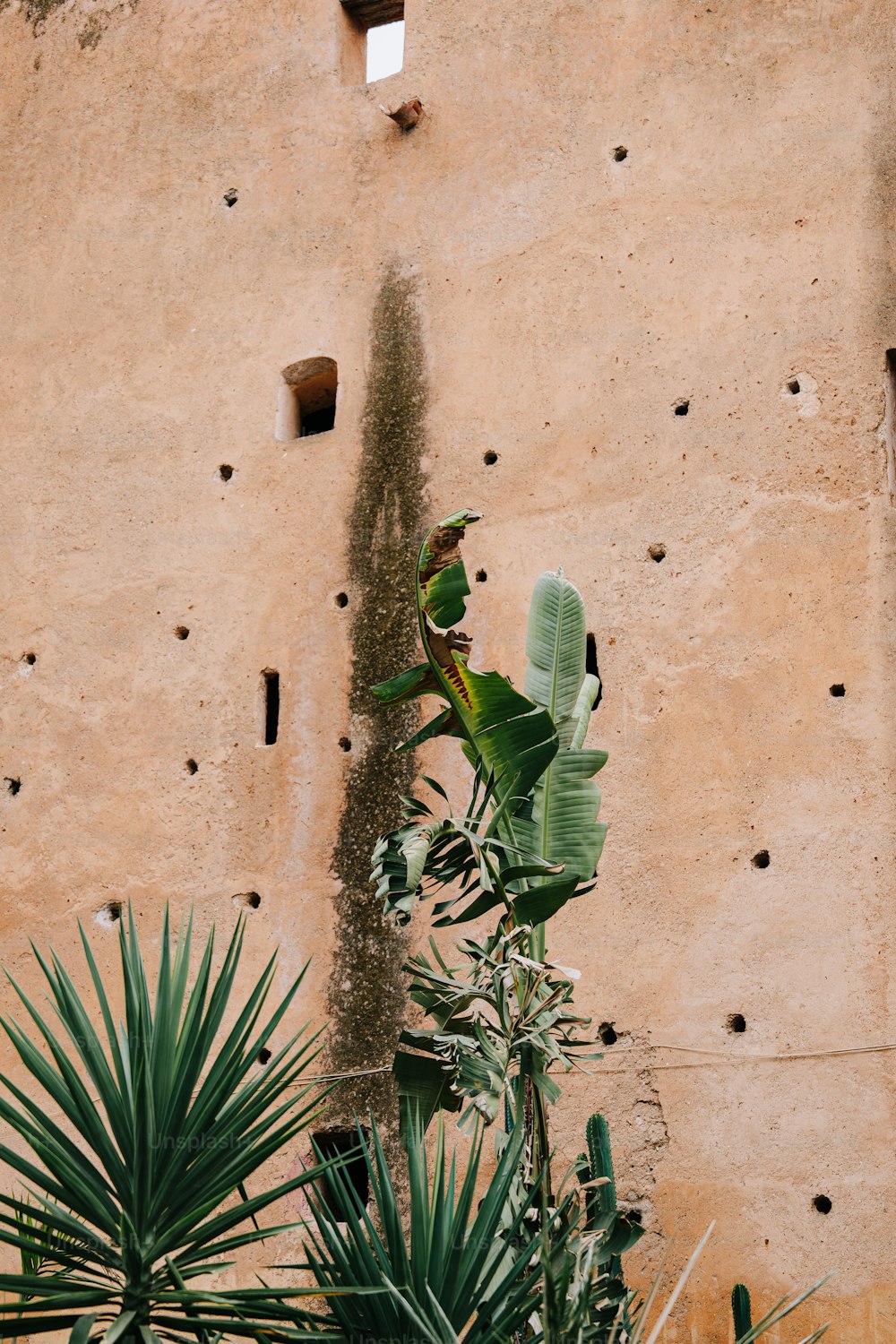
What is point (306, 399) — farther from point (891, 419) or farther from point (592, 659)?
point (891, 419)

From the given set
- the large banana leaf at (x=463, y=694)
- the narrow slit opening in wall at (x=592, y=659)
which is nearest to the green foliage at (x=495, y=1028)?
the large banana leaf at (x=463, y=694)

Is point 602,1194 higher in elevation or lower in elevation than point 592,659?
lower

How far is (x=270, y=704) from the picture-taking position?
416 inches

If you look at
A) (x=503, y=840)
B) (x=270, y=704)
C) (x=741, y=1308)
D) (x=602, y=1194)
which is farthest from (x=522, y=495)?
→ (x=741, y=1308)

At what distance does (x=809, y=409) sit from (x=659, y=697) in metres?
1.68

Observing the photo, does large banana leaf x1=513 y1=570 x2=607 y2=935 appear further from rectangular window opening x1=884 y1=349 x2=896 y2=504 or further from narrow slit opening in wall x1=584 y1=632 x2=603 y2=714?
rectangular window opening x1=884 y1=349 x2=896 y2=504

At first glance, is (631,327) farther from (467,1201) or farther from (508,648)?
(467,1201)

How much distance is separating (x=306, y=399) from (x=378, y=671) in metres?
2.18

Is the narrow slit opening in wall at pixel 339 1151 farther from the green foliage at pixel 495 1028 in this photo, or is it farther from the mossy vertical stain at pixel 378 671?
the green foliage at pixel 495 1028

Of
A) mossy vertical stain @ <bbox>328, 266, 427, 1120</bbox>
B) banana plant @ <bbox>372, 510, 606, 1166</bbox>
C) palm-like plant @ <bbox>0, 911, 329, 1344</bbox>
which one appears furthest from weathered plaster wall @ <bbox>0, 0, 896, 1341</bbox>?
palm-like plant @ <bbox>0, 911, 329, 1344</bbox>

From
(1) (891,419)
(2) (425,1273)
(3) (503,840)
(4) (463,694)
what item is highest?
(1) (891,419)

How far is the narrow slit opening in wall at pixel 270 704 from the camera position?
1049 centimetres

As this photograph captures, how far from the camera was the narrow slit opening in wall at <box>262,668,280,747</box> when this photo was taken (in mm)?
10492

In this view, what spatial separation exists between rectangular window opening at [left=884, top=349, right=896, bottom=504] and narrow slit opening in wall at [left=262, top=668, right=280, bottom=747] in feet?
11.7
